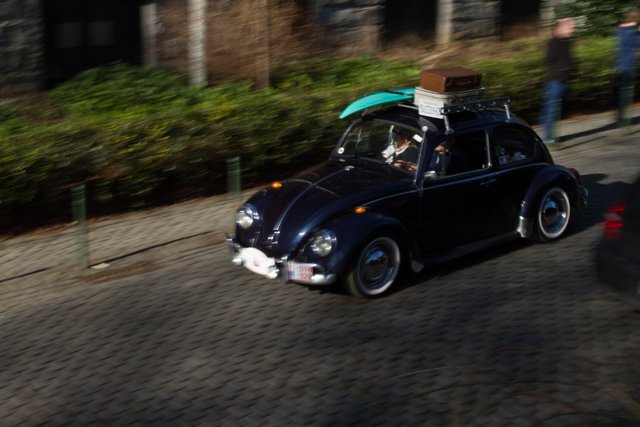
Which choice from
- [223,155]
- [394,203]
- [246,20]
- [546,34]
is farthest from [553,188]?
[546,34]

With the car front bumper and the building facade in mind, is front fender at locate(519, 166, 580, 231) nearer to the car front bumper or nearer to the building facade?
the car front bumper

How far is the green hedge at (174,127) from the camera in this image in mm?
11219

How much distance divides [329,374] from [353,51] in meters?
11.3

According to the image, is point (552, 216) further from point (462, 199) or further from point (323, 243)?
point (323, 243)

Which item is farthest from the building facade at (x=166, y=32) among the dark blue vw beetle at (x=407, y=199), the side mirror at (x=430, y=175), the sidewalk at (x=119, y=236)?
the side mirror at (x=430, y=175)

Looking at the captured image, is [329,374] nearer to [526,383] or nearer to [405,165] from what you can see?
[526,383]

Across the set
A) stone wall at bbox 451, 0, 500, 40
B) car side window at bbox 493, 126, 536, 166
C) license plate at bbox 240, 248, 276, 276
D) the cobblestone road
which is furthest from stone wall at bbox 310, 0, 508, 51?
license plate at bbox 240, 248, 276, 276

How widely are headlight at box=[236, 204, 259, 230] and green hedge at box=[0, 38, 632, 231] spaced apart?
2936 millimetres

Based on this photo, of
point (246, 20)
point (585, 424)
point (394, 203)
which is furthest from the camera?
point (246, 20)

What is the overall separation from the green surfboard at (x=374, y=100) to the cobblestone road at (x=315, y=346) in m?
1.76

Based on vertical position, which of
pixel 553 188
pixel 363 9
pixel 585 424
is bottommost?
pixel 585 424

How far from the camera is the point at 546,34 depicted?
2017 centimetres

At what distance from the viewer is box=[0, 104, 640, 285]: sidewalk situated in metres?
10.2

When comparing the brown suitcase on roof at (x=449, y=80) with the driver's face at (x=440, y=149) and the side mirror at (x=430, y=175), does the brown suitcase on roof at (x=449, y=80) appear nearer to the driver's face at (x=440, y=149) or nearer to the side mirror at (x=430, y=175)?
the driver's face at (x=440, y=149)
